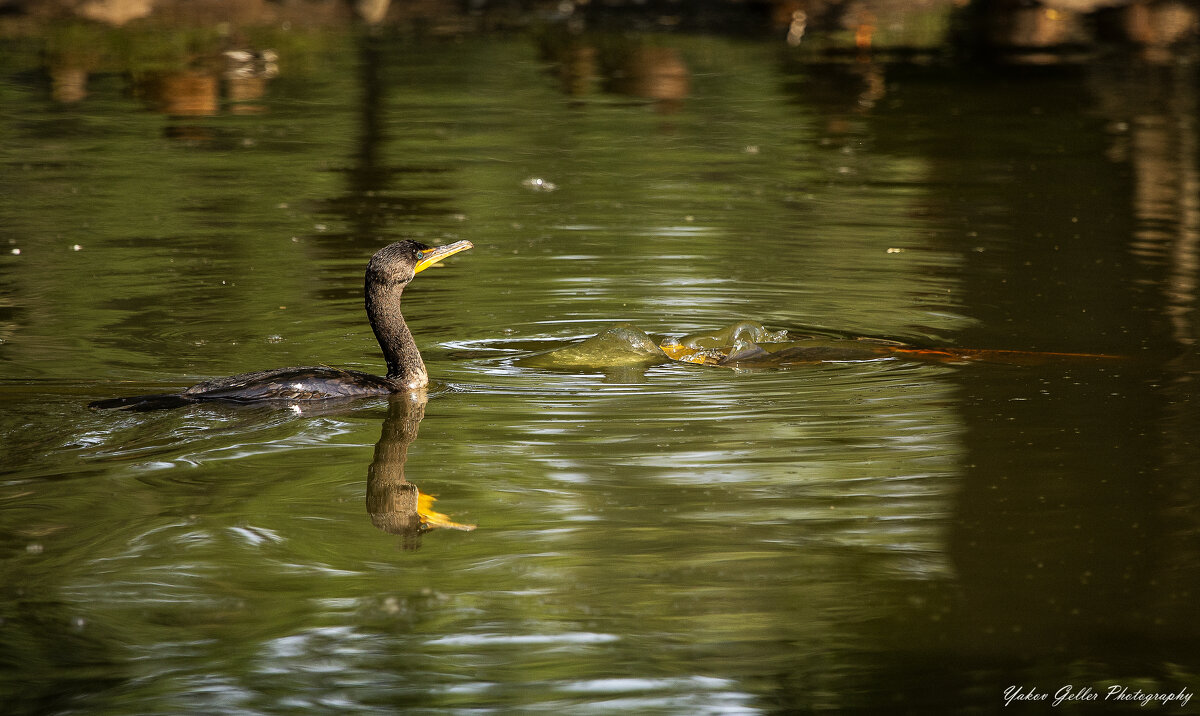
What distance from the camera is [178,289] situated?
9.59 metres

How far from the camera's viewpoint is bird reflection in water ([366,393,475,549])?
5.49 meters

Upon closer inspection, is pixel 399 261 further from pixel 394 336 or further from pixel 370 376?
pixel 370 376

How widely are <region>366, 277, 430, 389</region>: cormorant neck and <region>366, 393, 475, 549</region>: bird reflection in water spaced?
32 centimetres

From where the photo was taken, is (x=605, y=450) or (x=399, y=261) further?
(x=399, y=261)

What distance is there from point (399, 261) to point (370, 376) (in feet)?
2.20

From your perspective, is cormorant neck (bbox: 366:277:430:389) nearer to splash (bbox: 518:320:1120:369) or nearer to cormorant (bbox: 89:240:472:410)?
cormorant (bbox: 89:240:472:410)

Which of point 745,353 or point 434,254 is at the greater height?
point 434,254

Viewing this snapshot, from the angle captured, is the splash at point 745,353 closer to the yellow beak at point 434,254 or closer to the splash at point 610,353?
the splash at point 610,353

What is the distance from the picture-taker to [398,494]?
230 inches

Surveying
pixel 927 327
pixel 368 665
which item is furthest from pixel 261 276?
pixel 368 665

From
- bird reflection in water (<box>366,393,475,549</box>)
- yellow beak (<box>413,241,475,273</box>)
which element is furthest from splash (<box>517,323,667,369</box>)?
bird reflection in water (<box>366,393,475,549</box>)

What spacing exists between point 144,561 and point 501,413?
2184mm

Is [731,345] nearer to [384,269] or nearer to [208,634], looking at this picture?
[384,269]

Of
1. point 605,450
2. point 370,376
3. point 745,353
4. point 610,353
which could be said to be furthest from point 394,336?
point 745,353
